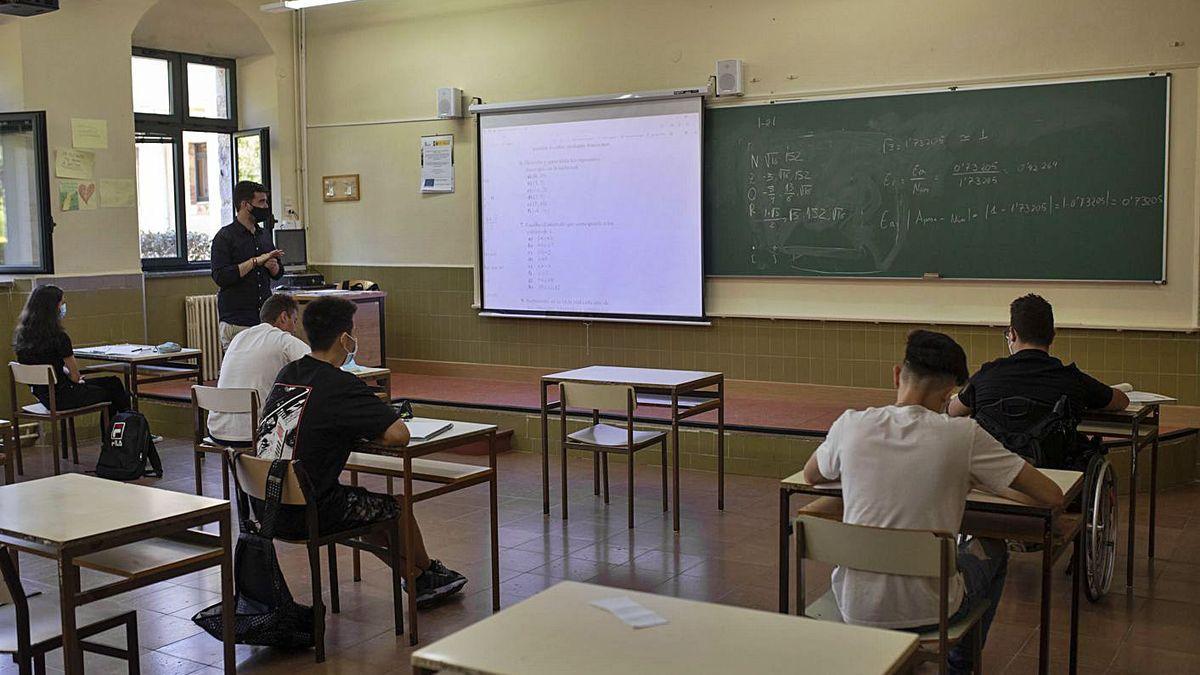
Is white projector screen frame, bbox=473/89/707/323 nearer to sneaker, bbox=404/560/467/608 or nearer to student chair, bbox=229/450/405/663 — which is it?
sneaker, bbox=404/560/467/608

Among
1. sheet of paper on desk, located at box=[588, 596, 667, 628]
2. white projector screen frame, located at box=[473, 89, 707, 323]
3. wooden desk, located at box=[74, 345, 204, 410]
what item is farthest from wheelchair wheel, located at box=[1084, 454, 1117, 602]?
wooden desk, located at box=[74, 345, 204, 410]

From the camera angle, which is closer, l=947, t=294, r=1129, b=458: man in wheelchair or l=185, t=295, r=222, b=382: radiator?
l=947, t=294, r=1129, b=458: man in wheelchair

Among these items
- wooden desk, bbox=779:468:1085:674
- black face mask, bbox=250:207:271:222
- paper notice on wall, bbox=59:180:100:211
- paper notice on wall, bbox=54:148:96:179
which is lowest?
wooden desk, bbox=779:468:1085:674

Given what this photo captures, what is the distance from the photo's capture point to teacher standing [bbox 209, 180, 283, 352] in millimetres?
7199

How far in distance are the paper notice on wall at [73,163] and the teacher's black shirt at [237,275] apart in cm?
168

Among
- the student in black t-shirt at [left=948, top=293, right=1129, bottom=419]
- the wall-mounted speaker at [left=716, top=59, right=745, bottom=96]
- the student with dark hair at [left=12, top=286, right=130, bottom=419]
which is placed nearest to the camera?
the student in black t-shirt at [left=948, top=293, right=1129, bottom=419]

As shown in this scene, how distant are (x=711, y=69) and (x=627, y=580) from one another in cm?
435

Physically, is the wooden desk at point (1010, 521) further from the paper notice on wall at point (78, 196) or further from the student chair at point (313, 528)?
the paper notice on wall at point (78, 196)

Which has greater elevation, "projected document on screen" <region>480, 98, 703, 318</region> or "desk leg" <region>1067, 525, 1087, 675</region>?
"projected document on screen" <region>480, 98, 703, 318</region>

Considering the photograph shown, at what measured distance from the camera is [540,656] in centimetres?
197

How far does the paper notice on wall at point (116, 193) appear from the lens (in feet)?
27.5

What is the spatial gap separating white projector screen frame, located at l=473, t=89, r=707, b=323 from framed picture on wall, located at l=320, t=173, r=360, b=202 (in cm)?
135

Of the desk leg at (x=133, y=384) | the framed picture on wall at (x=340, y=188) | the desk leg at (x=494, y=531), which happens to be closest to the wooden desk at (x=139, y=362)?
the desk leg at (x=133, y=384)

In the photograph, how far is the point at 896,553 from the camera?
8.96 feet
